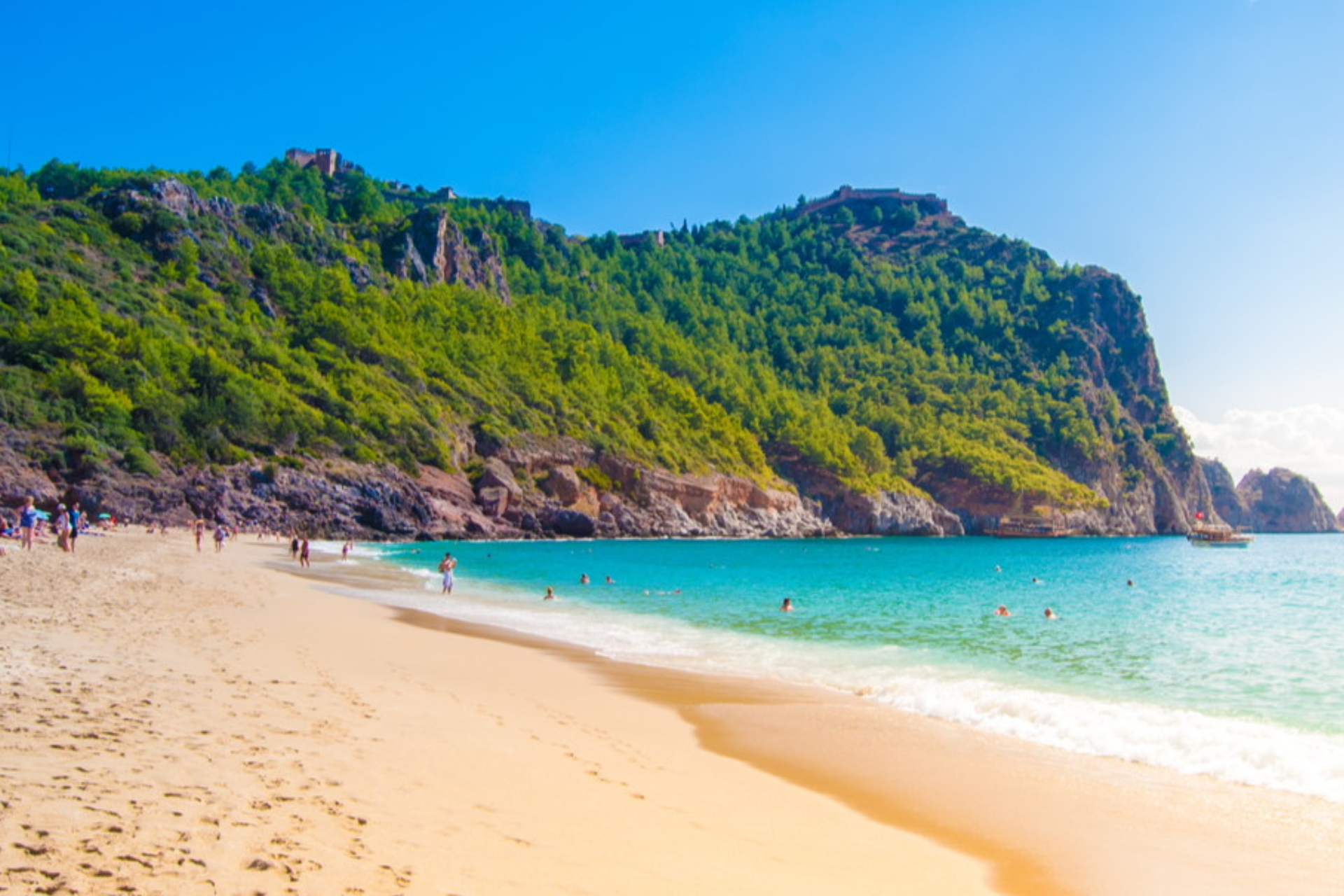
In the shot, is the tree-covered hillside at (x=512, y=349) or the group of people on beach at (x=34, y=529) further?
the tree-covered hillside at (x=512, y=349)

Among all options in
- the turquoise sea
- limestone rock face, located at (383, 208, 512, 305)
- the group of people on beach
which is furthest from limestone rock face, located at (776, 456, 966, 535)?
the group of people on beach

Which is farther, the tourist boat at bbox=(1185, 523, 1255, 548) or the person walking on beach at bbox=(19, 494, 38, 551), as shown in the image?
the tourist boat at bbox=(1185, 523, 1255, 548)

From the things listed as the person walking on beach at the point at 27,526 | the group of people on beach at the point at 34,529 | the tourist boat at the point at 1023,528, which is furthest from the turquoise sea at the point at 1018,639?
the tourist boat at the point at 1023,528

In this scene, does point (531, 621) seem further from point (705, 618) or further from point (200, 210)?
point (200, 210)

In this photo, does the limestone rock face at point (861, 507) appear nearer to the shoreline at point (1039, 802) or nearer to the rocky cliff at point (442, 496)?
the rocky cliff at point (442, 496)

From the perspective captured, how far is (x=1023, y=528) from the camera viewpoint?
134875 millimetres

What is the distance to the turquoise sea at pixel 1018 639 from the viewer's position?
40.1 feet

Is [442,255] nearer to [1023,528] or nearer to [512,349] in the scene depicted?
[512,349]

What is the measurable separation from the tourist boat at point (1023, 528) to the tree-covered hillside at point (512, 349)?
352 centimetres

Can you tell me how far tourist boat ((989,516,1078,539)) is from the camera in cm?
13475

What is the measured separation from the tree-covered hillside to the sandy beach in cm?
6185

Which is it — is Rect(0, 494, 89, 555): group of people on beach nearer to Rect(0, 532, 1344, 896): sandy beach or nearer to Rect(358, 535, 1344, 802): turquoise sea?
Rect(358, 535, 1344, 802): turquoise sea

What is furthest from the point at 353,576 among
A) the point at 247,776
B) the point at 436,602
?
the point at 247,776

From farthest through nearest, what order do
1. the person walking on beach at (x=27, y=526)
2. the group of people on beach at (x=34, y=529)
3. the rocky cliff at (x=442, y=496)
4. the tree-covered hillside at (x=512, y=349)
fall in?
the tree-covered hillside at (x=512, y=349), the rocky cliff at (x=442, y=496), the group of people on beach at (x=34, y=529), the person walking on beach at (x=27, y=526)
